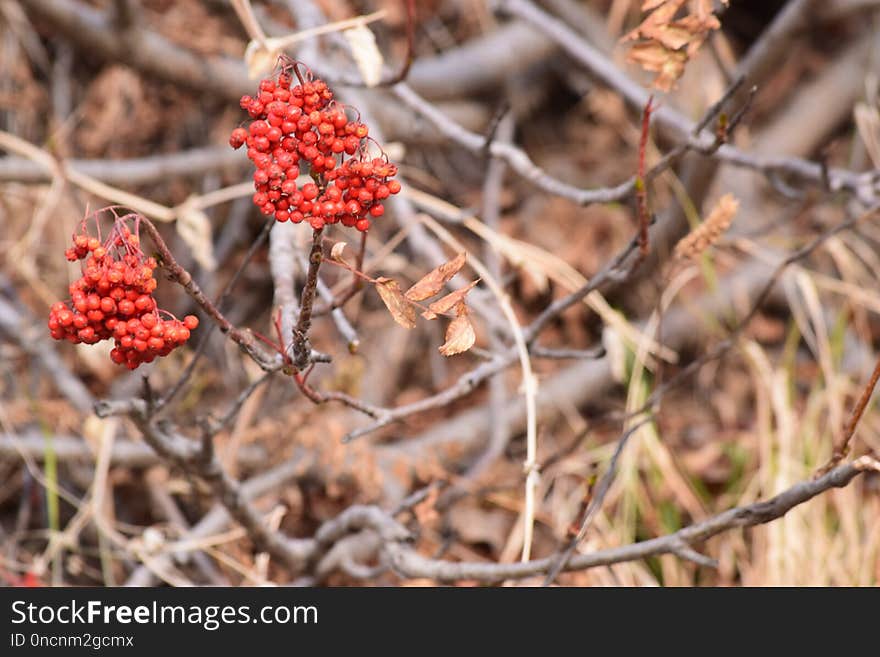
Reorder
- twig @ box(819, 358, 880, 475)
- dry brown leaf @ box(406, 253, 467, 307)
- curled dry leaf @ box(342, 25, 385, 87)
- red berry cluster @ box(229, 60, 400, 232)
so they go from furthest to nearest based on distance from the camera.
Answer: curled dry leaf @ box(342, 25, 385, 87) → twig @ box(819, 358, 880, 475) → dry brown leaf @ box(406, 253, 467, 307) → red berry cluster @ box(229, 60, 400, 232)

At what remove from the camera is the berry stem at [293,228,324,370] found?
36.6 inches

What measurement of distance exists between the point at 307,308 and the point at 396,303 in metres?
0.10

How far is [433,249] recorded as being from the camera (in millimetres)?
1849

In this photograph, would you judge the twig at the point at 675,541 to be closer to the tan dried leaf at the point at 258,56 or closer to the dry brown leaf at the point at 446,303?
the dry brown leaf at the point at 446,303

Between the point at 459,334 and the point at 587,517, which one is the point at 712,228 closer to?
the point at 587,517

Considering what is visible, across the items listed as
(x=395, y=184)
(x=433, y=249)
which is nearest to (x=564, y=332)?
(x=433, y=249)

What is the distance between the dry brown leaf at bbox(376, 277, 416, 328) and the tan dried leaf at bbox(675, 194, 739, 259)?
0.62 meters

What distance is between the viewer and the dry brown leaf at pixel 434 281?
0.99 m

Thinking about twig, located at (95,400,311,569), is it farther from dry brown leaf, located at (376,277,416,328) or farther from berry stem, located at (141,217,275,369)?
dry brown leaf, located at (376,277,416,328)

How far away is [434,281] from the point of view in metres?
1.01

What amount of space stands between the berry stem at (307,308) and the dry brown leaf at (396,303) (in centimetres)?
7

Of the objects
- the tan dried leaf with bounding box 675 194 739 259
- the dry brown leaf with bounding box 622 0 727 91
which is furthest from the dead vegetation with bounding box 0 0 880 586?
the dry brown leaf with bounding box 622 0 727 91
